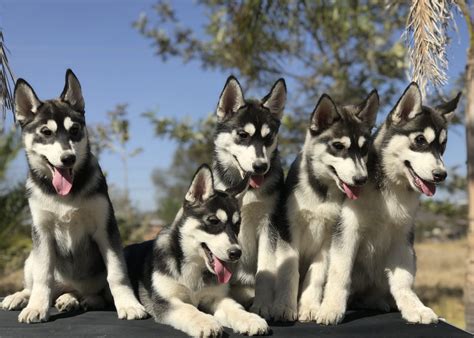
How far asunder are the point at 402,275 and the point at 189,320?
1.85m

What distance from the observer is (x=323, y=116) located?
4.88 metres

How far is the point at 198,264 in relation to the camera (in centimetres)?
463

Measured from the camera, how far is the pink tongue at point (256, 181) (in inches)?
189

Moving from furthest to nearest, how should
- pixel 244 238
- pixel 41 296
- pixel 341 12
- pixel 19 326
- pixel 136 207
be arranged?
pixel 136 207, pixel 341 12, pixel 244 238, pixel 41 296, pixel 19 326

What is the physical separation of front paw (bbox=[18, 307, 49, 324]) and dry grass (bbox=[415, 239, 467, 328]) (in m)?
7.28

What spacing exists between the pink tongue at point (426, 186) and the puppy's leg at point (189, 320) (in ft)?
6.30

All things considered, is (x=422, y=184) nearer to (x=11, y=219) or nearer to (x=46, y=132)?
(x=46, y=132)

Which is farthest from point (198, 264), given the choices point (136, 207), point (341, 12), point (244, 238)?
point (136, 207)

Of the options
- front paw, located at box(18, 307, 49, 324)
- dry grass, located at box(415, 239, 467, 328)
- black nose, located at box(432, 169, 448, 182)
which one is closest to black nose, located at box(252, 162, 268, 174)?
black nose, located at box(432, 169, 448, 182)

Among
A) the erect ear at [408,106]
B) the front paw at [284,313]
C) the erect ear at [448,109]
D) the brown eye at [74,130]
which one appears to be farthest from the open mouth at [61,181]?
the erect ear at [448,109]

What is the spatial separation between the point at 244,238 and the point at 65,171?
1.64 m

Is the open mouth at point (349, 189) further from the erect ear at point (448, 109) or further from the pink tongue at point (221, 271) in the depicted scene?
the pink tongue at point (221, 271)

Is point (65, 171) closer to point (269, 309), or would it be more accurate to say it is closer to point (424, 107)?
point (269, 309)

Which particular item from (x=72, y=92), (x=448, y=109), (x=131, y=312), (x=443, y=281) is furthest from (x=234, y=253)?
(x=443, y=281)
